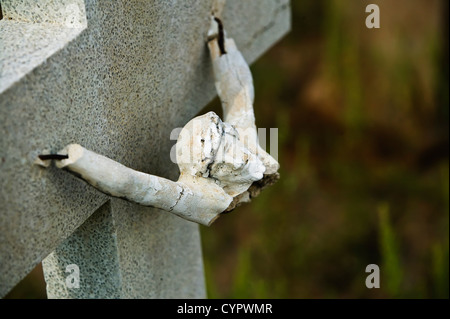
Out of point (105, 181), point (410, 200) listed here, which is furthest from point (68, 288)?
point (410, 200)

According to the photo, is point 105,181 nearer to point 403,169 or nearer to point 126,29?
point 126,29

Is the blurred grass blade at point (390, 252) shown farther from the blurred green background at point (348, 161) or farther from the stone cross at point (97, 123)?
the stone cross at point (97, 123)

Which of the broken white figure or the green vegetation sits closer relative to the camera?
the broken white figure

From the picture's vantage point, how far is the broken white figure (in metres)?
1.17

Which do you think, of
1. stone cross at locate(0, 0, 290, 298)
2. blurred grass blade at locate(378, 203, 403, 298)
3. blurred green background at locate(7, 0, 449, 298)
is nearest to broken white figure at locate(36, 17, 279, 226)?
stone cross at locate(0, 0, 290, 298)

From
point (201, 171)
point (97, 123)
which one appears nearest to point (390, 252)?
point (201, 171)

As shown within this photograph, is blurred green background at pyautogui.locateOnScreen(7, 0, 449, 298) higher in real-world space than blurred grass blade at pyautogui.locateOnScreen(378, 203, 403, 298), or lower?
higher

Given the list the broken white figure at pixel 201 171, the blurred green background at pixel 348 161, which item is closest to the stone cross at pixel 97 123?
the broken white figure at pixel 201 171

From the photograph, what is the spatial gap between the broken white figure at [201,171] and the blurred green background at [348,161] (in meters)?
1.14

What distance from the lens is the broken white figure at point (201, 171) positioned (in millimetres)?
1174

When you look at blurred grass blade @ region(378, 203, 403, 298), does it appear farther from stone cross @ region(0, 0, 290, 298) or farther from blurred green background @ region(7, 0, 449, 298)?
stone cross @ region(0, 0, 290, 298)

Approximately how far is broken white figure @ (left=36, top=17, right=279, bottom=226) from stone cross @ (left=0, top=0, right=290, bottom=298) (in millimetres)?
87

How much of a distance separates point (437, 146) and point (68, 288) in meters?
2.54
